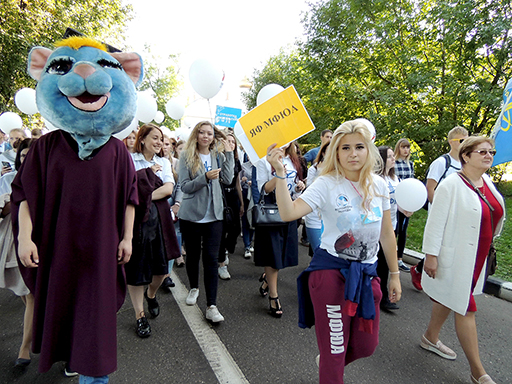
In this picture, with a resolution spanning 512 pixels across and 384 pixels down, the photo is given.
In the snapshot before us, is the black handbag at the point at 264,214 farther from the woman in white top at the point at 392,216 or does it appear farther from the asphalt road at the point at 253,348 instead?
the woman in white top at the point at 392,216

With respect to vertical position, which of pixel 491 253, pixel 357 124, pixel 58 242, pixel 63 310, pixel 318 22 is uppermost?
pixel 318 22

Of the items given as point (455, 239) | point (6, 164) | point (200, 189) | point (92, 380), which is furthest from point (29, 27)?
point (455, 239)

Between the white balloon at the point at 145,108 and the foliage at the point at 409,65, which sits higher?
the foliage at the point at 409,65

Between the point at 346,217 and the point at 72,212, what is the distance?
1.61 metres

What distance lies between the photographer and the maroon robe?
1.76 meters

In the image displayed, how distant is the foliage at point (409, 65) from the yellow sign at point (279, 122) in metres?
6.37

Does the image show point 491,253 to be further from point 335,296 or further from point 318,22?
point 318,22

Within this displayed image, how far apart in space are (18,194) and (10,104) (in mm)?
14318

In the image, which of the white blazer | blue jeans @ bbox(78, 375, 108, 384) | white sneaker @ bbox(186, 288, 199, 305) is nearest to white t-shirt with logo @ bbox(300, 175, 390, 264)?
the white blazer

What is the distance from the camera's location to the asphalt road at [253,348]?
2326 mm

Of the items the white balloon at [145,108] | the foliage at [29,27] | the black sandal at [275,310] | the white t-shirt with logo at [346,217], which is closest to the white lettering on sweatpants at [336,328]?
the white t-shirt with logo at [346,217]

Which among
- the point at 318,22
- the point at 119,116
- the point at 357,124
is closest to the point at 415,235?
the point at 357,124

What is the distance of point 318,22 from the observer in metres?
10.1

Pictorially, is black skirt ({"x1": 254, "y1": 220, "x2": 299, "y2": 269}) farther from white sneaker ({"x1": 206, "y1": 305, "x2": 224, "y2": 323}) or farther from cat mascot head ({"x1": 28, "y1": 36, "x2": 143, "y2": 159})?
cat mascot head ({"x1": 28, "y1": 36, "x2": 143, "y2": 159})
